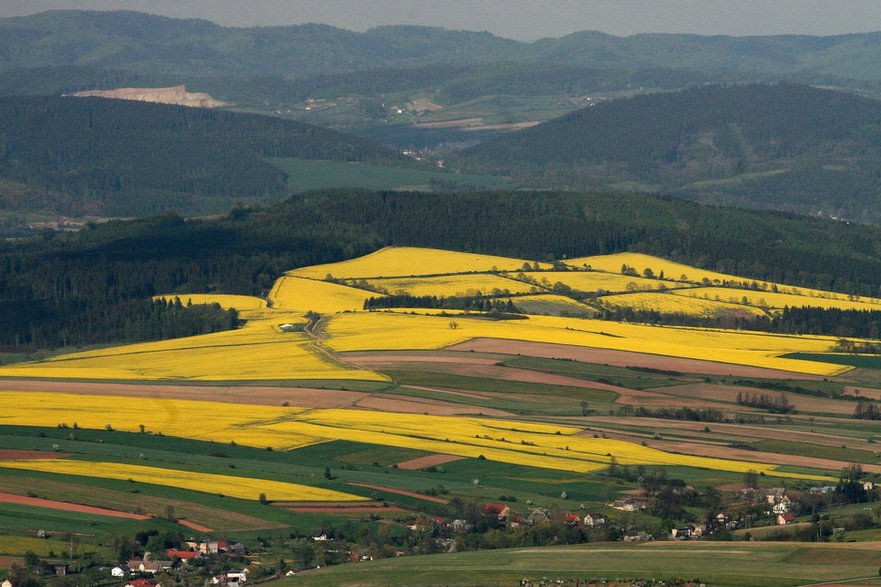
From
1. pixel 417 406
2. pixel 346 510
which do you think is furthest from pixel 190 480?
pixel 417 406

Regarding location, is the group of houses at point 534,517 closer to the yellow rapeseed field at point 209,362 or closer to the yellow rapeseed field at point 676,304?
the yellow rapeseed field at point 209,362

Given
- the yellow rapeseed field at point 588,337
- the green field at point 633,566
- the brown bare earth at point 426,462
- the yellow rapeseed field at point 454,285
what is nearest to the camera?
the green field at point 633,566

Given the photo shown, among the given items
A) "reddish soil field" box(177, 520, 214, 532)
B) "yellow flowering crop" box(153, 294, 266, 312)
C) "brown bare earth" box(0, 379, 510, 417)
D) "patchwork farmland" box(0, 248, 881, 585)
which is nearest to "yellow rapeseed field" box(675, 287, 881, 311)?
"patchwork farmland" box(0, 248, 881, 585)

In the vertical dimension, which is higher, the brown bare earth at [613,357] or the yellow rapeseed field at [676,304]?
the brown bare earth at [613,357]

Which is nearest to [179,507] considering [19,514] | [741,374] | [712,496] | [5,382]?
[19,514]

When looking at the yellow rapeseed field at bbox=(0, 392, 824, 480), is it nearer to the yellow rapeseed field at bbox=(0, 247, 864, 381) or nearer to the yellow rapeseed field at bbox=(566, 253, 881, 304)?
the yellow rapeseed field at bbox=(0, 247, 864, 381)

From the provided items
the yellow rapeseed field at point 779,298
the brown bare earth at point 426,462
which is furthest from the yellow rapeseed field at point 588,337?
the brown bare earth at point 426,462

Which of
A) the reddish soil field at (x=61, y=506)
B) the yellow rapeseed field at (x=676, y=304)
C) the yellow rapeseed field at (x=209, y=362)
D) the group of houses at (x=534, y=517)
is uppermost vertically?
the reddish soil field at (x=61, y=506)
